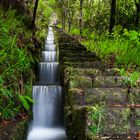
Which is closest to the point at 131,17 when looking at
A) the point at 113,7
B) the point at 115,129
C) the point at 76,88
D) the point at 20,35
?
the point at 113,7

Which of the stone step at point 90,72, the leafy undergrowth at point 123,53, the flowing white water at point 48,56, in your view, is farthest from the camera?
the flowing white water at point 48,56

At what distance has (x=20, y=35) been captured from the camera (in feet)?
29.3

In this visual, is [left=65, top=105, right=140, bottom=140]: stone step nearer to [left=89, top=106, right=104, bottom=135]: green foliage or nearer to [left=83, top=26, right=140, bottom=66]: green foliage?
[left=89, top=106, right=104, bottom=135]: green foliage

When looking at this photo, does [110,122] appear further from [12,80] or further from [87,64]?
[87,64]

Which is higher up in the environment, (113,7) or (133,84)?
(113,7)

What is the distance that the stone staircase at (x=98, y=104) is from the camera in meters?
4.50

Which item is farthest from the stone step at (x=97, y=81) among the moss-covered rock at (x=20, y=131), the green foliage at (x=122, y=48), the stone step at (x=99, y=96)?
the green foliage at (x=122, y=48)

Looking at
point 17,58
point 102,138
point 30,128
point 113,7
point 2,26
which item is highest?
point 113,7

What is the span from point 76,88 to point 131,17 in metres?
9.77

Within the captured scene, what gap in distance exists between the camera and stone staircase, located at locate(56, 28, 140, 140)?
177 inches

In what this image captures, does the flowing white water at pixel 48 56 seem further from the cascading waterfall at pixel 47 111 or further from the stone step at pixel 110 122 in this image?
the stone step at pixel 110 122

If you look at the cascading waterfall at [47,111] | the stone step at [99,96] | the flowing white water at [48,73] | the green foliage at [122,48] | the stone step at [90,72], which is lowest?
the cascading waterfall at [47,111]

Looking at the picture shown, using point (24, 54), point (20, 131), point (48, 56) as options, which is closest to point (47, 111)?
point (24, 54)

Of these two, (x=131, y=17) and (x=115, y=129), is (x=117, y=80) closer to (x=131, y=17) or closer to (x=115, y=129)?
(x=115, y=129)
